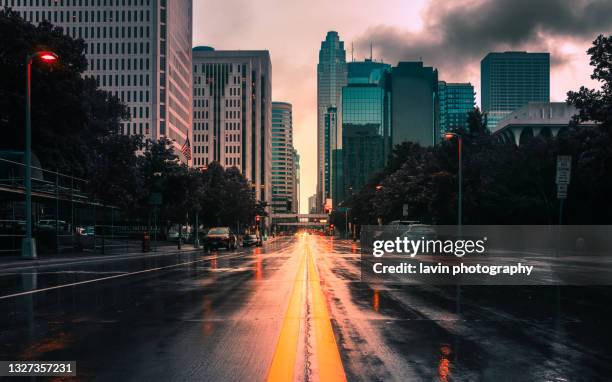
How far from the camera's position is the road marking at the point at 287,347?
5.89m

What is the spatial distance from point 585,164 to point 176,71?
147 metres

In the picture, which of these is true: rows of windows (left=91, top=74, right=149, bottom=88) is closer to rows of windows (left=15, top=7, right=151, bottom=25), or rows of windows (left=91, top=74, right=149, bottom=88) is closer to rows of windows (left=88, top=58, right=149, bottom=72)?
rows of windows (left=88, top=58, right=149, bottom=72)

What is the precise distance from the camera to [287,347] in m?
7.26

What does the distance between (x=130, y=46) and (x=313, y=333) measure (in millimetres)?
158390

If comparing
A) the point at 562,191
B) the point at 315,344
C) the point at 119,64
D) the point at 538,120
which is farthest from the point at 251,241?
the point at 119,64

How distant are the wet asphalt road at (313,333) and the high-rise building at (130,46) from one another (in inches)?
5654

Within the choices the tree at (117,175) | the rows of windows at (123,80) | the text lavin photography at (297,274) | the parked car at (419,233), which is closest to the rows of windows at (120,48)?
the rows of windows at (123,80)

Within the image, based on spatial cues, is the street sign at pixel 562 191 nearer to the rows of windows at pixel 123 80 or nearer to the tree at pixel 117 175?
the tree at pixel 117 175

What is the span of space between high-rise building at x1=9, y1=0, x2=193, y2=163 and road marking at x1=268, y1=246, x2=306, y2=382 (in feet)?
479

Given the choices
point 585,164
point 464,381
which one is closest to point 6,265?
point 464,381

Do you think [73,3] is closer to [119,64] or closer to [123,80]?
[119,64]

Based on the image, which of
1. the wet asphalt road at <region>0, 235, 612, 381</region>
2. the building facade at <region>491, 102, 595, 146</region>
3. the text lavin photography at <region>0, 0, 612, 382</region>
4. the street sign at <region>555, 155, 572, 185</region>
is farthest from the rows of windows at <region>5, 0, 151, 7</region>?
the wet asphalt road at <region>0, 235, 612, 381</region>

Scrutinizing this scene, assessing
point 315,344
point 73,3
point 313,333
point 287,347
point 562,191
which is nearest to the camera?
point 287,347

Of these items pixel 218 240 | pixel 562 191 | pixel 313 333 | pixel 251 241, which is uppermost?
pixel 562 191
